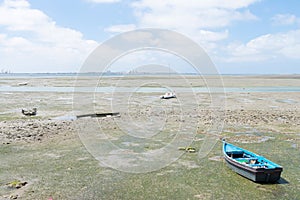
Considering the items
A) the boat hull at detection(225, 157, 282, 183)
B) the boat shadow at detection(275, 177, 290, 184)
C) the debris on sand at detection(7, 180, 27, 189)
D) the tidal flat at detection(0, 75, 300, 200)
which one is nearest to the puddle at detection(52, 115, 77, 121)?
the tidal flat at detection(0, 75, 300, 200)

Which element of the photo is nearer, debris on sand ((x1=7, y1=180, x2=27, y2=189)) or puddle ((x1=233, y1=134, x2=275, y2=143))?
debris on sand ((x1=7, y1=180, x2=27, y2=189))

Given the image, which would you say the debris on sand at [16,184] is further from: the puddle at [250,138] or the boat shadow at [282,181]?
the puddle at [250,138]

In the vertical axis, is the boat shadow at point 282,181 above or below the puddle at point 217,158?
below

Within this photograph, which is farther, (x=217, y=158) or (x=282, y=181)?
(x=217, y=158)

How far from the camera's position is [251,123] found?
2841 centimetres

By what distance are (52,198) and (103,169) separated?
387cm

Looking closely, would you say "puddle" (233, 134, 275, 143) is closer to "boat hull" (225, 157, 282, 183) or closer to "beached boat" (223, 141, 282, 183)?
"beached boat" (223, 141, 282, 183)

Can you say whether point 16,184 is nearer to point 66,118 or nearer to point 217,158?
point 217,158

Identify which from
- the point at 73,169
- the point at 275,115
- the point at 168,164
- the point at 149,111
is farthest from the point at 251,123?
the point at 73,169

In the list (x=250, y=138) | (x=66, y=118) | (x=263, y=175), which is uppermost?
(x=66, y=118)

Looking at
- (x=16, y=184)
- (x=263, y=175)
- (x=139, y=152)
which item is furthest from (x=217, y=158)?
(x=16, y=184)

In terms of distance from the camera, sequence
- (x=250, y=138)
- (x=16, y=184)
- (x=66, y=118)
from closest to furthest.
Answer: (x=16, y=184)
(x=250, y=138)
(x=66, y=118)

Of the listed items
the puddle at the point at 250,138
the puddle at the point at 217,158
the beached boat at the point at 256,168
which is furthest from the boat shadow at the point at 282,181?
the puddle at the point at 250,138

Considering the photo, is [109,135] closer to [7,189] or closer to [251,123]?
[7,189]
